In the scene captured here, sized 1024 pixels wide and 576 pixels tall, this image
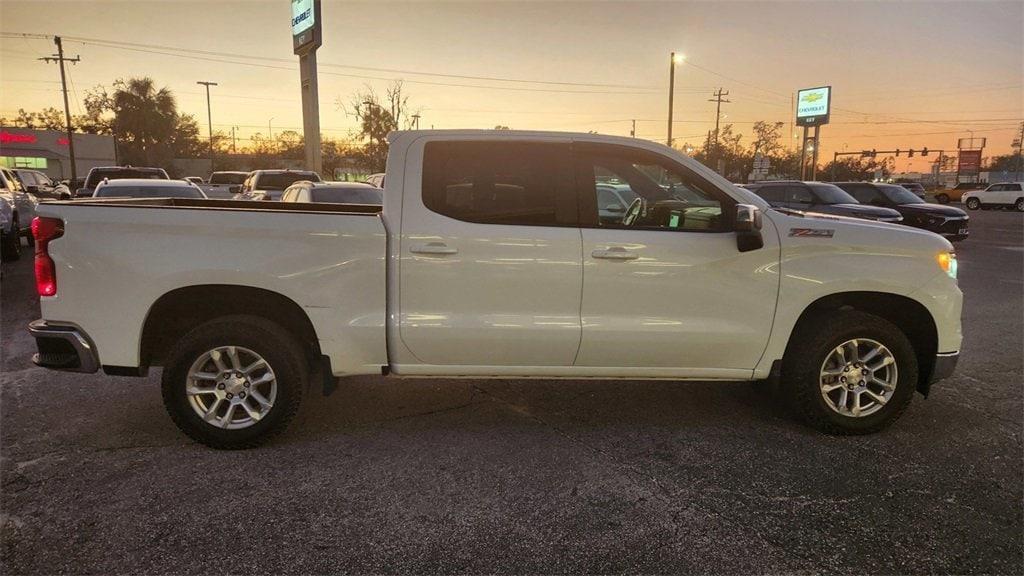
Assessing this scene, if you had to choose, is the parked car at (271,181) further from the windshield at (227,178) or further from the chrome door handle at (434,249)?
the windshield at (227,178)

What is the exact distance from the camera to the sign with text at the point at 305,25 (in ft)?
65.6

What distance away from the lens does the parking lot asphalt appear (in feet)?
9.07

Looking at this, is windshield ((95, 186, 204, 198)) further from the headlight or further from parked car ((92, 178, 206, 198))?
the headlight

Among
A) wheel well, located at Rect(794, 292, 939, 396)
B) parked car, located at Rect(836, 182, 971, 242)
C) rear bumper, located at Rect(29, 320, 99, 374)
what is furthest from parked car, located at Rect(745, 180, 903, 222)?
rear bumper, located at Rect(29, 320, 99, 374)

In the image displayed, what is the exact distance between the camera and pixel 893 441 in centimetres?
404

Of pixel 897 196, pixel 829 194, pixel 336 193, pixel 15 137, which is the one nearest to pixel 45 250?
pixel 336 193

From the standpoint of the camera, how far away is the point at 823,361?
3.97m

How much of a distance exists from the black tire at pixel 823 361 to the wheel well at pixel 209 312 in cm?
303

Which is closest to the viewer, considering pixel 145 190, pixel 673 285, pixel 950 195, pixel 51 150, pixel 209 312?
pixel 673 285

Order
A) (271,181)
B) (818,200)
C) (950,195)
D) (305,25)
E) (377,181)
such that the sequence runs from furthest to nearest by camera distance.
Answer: (950,195) → (377,181) → (305,25) → (271,181) → (818,200)

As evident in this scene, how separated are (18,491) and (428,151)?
285 centimetres

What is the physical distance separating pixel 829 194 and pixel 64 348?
47.9 ft

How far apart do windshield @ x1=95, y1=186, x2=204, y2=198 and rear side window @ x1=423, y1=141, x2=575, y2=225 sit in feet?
26.8

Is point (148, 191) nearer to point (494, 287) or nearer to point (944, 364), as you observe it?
point (494, 287)
